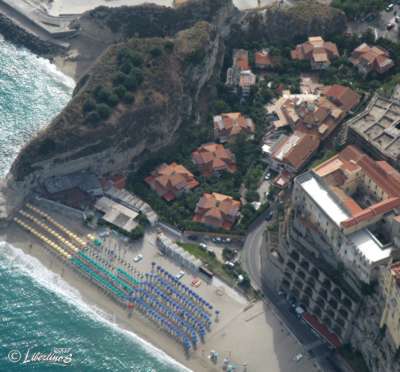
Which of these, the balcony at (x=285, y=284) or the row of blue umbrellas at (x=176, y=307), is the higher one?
the balcony at (x=285, y=284)

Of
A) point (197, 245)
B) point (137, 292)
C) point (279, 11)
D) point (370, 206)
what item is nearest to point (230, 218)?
point (197, 245)

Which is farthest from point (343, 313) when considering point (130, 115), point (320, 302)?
point (130, 115)

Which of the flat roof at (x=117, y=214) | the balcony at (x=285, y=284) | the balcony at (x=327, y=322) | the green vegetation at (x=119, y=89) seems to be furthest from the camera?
the green vegetation at (x=119, y=89)

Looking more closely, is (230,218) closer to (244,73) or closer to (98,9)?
(244,73)

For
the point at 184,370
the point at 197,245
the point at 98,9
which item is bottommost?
the point at 184,370

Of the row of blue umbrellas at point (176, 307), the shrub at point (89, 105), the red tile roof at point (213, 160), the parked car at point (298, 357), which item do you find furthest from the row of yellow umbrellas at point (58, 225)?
the parked car at point (298, 357)

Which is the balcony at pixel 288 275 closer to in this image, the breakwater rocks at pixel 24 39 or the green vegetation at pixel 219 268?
the green vegetation at pixel 219 268
